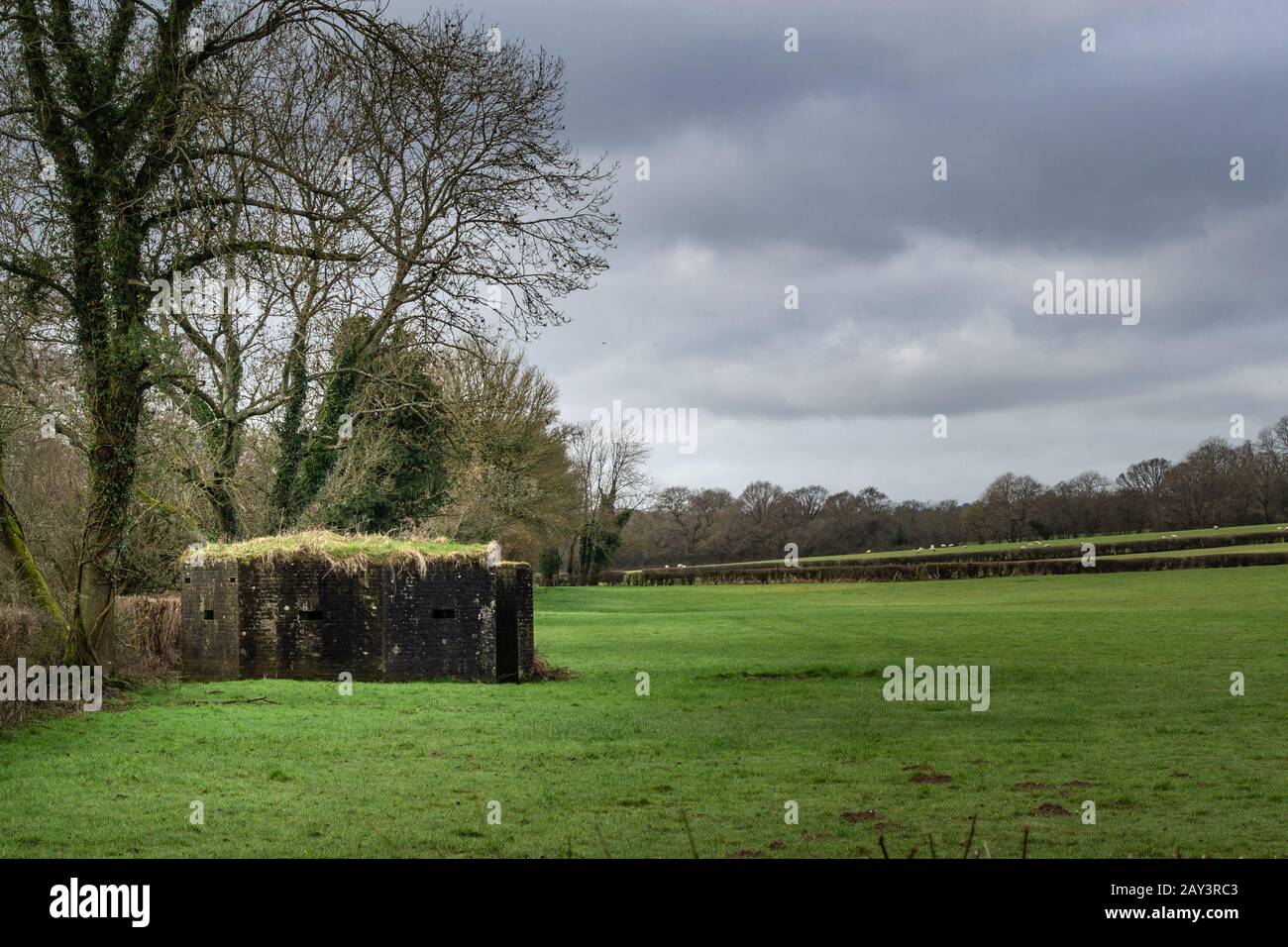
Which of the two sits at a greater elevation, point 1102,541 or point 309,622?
point 1102,541

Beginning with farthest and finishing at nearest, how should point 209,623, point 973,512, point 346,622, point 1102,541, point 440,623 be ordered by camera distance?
point 973,512, point 1102,541, point 209,623, point 440,623, point 346,622

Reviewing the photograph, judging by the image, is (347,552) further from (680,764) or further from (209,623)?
(680,764)

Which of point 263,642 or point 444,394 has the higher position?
point 444,394

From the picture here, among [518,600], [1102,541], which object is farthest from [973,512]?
[518,600]

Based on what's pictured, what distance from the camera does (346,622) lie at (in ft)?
76.4

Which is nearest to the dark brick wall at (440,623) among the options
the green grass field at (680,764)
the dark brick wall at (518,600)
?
the dark brick wall at (518,600)

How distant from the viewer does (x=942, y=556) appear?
103375 millimetres

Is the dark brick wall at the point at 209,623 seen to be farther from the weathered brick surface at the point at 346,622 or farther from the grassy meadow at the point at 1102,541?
the grassy meadow at the point at 1102,541

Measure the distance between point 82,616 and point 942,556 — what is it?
90.6 m

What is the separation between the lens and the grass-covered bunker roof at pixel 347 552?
23078mm

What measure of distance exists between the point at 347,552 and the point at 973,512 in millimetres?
118169

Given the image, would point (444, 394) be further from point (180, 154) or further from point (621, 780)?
point (621, 780)

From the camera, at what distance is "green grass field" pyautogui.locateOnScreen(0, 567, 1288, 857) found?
10.4 m
